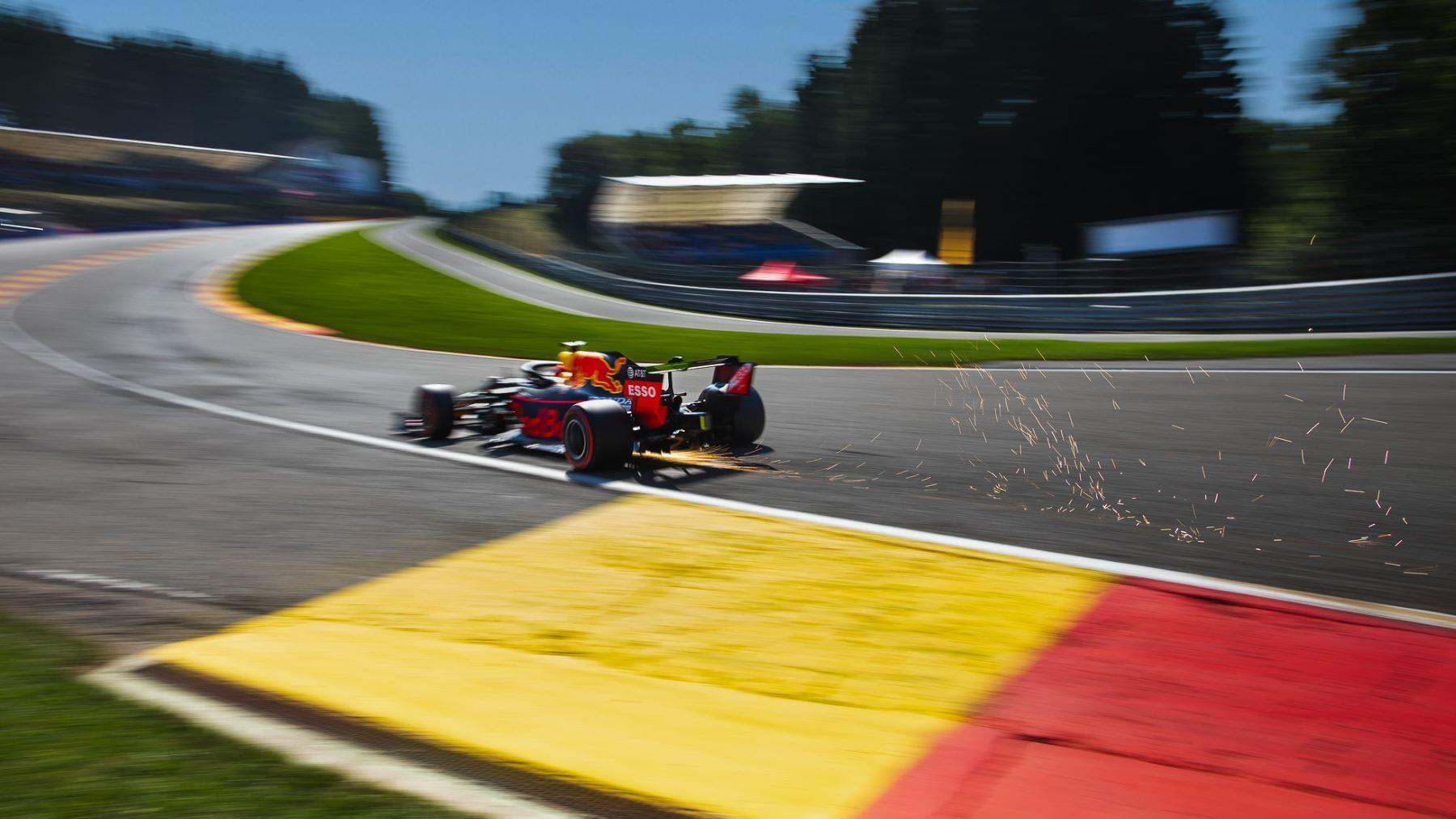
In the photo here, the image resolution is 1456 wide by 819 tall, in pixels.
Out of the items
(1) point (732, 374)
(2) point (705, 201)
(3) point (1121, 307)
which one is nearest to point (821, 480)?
(1) point (732, 374)

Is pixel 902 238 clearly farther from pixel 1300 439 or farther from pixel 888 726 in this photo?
pixel 888 726

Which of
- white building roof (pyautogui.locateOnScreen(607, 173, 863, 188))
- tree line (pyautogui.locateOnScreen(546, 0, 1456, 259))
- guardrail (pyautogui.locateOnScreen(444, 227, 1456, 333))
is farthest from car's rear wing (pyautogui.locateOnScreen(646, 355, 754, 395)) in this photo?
white building roof (pyautogui.locateOnScreen(607, 173, 863, 188))

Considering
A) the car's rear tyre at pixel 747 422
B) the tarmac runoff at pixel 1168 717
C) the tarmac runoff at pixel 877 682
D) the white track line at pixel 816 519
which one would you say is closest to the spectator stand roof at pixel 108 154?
the white track line at pixel 816 519

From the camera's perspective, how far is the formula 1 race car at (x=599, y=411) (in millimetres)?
7363

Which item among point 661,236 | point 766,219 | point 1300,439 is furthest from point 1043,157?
point 1300,439

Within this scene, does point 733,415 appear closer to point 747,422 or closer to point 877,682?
point 747,422

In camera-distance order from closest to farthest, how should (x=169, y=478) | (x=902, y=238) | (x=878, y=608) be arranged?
1. (x=878, y=608)
2. (x=169, y=478)
3. (x=902, y=238)

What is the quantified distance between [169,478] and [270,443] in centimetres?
133

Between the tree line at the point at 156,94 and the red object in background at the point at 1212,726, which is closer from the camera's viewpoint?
the red object in background at the point at 1212,726

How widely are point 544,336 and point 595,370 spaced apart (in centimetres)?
1261

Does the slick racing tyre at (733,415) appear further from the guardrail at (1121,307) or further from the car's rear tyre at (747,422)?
the guardrail at (1121,307)

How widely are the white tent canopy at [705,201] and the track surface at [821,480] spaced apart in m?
27.6

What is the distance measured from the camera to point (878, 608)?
4.35 m

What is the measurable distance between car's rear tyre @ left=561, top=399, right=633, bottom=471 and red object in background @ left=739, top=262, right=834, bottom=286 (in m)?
20.5
